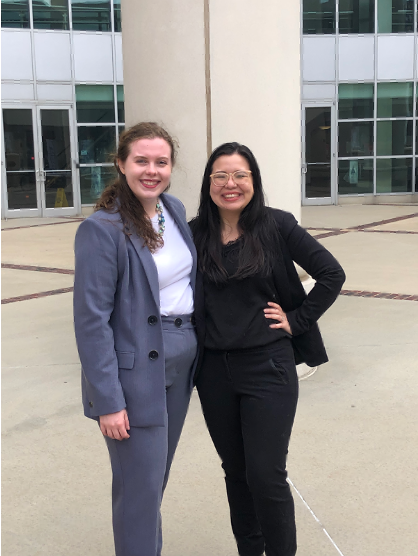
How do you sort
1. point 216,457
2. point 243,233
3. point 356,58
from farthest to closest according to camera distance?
1. point 356,58
2. point 216,457
3. point 243,233

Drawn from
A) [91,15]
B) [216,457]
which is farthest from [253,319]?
[91,15]

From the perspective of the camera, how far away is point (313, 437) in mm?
4184

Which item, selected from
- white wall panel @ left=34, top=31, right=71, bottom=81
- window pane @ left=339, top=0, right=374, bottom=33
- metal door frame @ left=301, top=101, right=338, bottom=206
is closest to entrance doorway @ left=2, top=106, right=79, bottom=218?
white wall panel @ left=34, top=31, right=71, bottom=81

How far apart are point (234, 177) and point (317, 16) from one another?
20651 millimetres

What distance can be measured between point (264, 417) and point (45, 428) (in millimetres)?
2313

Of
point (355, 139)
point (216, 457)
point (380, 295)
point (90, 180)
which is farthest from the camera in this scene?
point (355, 139)

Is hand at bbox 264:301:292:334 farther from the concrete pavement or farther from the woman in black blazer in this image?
the concrete pavement

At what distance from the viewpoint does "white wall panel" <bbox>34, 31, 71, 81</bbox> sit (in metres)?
19.3

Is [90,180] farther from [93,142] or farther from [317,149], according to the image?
[317,149]

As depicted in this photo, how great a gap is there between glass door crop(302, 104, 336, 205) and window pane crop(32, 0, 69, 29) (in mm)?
7966

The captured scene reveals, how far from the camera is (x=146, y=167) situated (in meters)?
2.34

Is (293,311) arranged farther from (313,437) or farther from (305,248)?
(313,437)

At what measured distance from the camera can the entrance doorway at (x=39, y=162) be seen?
1939 cm

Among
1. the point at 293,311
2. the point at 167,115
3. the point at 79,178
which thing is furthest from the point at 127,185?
the point at 79,178
